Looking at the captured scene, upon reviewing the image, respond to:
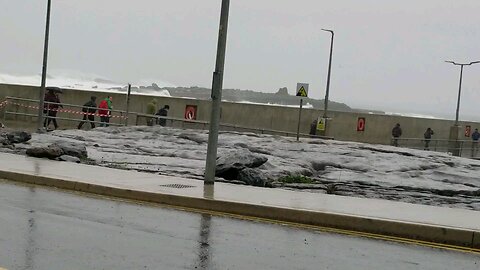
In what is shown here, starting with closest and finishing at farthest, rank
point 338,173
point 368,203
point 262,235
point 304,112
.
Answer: point 262,235
point 368,203
point 338,173
point 304,112

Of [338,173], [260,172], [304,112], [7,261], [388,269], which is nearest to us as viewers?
[7,261]

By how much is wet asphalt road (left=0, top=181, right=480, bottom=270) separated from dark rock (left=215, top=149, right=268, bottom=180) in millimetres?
4619

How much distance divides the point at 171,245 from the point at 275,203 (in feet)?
11.2

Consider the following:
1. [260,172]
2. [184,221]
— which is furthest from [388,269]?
[260,172]

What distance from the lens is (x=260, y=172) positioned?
50.4 feet

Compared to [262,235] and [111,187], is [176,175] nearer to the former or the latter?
[111,187]

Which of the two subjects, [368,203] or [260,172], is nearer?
[368,203]

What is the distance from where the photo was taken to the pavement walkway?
9781 mm

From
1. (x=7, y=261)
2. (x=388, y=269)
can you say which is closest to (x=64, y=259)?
(x=7, y=261)

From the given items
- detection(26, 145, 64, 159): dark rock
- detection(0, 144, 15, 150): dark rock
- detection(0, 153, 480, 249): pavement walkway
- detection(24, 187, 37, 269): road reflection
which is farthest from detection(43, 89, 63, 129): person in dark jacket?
detection(24, 187, 37, 269): road reflection

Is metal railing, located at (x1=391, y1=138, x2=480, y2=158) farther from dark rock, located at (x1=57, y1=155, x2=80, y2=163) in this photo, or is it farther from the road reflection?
the road reflection

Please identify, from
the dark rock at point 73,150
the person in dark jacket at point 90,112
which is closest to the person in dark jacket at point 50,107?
the person in dark jacket at point 90,112

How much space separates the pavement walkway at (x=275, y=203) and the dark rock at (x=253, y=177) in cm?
117

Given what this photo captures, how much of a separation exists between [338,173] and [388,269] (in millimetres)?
9346
